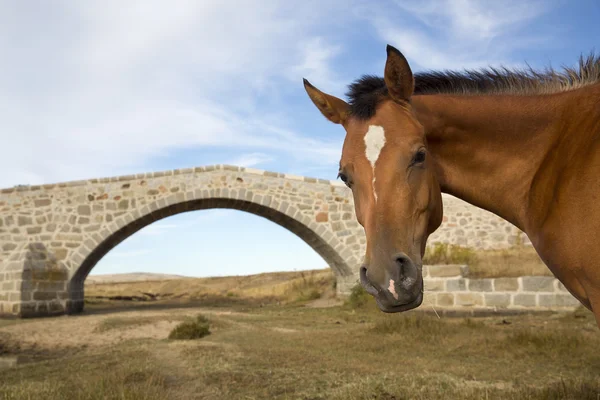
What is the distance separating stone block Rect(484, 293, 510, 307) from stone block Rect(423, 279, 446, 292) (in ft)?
2.93

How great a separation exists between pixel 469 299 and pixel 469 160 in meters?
8.68

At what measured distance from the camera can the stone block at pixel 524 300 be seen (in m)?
10.0

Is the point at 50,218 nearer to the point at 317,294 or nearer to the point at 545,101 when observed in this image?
the point at 317,294

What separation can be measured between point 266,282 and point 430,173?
2215 centimetres

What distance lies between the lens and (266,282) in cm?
2414

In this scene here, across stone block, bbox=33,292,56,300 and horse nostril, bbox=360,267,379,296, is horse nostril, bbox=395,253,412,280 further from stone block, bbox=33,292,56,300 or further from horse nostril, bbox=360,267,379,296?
stone block, bbox=33,292,56,300

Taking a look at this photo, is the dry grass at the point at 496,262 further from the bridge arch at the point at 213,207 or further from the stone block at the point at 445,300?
the bridge arch at the point at 213,207

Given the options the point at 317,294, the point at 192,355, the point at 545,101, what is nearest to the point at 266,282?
the point at 317,294

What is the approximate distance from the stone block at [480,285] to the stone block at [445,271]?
1.03 ft

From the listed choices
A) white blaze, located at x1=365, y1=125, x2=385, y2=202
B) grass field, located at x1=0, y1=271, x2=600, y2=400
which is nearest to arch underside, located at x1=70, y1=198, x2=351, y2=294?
grass field, located at x1=0, y1=271, x2=600, y2=400

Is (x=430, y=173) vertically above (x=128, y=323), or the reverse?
(x=430, y=173)

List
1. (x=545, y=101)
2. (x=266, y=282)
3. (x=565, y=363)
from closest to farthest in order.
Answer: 1. (x=545, y=101)
2. (x=565, y=363)
3. (x=266, y=282)

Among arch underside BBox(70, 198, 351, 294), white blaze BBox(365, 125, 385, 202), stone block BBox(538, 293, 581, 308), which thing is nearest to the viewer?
white blaze BBox(365, 125, 385, 202)

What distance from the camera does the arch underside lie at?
51.5 feet
